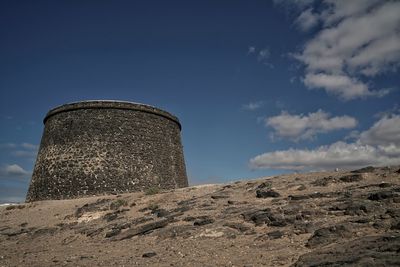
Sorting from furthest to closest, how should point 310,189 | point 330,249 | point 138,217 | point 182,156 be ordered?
point 182,156 → point 138,217 → point 310,189 → point 330,249

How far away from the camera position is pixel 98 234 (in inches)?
468

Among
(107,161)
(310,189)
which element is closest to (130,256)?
(310,189)

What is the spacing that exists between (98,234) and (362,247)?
8436mm

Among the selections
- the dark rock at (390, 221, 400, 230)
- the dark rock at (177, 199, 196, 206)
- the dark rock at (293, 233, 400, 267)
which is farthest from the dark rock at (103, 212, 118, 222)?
the dark rock at (390, 221, 400, 230)

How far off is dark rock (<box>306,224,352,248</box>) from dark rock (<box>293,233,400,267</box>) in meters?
0.36

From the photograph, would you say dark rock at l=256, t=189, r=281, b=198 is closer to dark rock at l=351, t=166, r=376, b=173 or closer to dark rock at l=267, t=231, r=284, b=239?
dark rock at l=351, t=166, r=376, b=173

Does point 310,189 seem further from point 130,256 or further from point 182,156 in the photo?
point 182,156

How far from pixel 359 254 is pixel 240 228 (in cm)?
370

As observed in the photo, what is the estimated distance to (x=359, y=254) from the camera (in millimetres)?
5777

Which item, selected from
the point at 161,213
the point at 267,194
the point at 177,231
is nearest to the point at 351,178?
the point at 267,194

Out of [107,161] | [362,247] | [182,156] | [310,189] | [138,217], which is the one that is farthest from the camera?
[182,156]

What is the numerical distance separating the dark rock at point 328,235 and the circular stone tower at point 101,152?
17073 mm

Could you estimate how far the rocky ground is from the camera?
22.9ft

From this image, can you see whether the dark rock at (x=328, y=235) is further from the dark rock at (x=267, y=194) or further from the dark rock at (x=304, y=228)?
the dark rock at (x=267, y=194)
